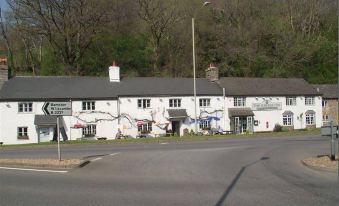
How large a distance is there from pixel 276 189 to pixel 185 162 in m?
7.62

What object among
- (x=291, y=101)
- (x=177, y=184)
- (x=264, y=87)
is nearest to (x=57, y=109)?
(x=177, y=184)

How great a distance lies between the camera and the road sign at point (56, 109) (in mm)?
19047

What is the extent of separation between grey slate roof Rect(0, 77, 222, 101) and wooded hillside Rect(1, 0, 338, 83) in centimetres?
1304

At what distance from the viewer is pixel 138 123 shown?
5041 centimetres

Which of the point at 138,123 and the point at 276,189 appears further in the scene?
the point at 138,123

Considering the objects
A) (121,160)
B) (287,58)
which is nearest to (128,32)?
(287,58)

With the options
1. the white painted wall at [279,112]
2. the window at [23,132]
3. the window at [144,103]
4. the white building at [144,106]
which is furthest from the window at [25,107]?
the white painted wall at [279,112]

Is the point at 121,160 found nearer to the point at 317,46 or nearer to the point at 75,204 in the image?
the point at 75,204

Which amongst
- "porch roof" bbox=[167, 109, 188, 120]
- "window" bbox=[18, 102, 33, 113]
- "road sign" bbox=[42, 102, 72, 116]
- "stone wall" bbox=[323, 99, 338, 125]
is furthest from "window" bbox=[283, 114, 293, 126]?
"road sign" bbox=[42, 102, 72, 116]

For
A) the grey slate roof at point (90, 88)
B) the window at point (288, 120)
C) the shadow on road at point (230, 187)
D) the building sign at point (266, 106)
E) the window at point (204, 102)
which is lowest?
the shadow on road at point (230, 187)

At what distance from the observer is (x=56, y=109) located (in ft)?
63.1

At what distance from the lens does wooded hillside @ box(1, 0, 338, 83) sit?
6694 centimetres

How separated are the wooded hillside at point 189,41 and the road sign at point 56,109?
45.2 meters

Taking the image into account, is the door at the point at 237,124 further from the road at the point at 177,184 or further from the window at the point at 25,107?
the road at the point at 177,184
